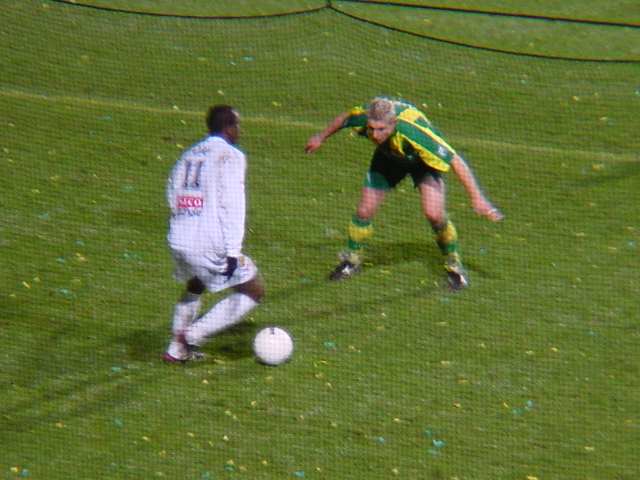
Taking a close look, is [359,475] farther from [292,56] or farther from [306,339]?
[292,56]

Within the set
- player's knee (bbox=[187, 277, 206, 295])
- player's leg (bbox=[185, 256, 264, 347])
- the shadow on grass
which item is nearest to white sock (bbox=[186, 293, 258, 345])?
player's leg (bbox=[185, 256, 264, 347])

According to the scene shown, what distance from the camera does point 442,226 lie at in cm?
1090

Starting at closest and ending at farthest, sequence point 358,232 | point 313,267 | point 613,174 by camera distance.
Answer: point 358,232, point 313,267, point 613,174

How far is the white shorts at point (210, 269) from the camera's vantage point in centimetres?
920

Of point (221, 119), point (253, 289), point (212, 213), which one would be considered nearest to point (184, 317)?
point (253, 289)

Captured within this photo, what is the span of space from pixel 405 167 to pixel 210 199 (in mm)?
2224

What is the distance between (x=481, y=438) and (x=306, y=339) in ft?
5.66

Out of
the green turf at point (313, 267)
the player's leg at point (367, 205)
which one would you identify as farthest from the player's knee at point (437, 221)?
the green turf at point (313, 267)

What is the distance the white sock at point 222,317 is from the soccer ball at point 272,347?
0.23 m

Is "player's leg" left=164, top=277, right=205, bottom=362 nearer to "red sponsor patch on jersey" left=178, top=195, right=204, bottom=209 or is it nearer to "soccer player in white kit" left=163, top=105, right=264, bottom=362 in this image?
"soccer player in white kit" left=163, top=105, right=264, bottom=362

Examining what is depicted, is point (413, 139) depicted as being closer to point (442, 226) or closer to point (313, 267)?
point (442, 226)

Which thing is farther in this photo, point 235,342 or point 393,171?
point 393,171

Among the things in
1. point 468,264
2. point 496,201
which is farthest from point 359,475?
point 496,201

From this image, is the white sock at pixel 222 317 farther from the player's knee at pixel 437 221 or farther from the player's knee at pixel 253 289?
the player's knee at pixel 437 221
